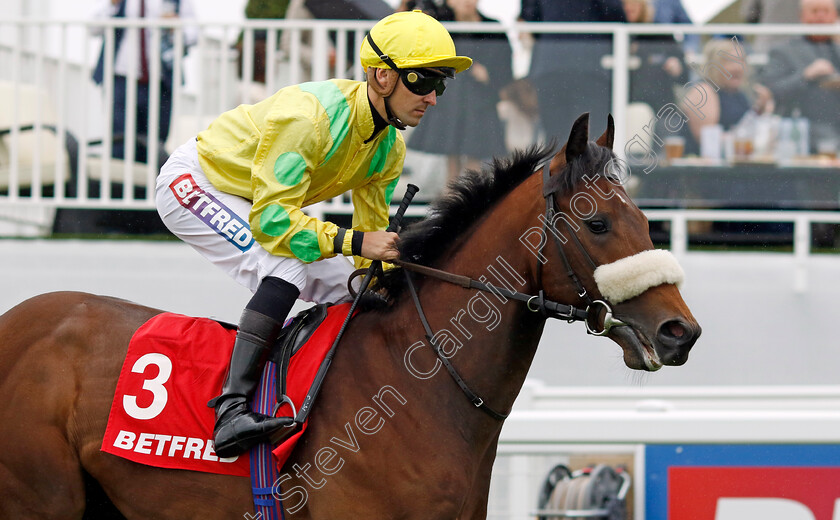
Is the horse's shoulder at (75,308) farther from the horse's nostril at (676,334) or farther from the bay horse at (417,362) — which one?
the horse's nostril at (676,334)

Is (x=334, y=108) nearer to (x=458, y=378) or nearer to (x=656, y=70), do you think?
(x=458, y=378)

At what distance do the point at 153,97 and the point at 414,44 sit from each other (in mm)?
2938

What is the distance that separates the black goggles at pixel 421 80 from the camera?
8.77 ft

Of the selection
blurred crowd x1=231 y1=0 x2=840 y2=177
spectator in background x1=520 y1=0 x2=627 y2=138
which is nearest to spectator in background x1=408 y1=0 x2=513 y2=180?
blurred crowd x1=231 y1=0 x2=840 y2=177

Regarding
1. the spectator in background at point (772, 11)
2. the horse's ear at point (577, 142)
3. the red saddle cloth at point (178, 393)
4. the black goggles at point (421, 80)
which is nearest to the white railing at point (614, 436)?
the red saddle cloth at point (178, 393)

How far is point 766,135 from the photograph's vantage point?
521 cm

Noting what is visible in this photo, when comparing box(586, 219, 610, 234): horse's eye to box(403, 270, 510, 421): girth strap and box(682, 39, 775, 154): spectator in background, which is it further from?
box(682, 39, 775, 154): spectator in background

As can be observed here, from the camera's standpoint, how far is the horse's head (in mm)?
2352

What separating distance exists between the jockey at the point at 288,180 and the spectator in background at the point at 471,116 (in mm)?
2201

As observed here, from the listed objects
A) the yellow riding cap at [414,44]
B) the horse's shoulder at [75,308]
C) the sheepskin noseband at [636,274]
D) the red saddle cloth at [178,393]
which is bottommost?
the red saddle cloth at [178,393]

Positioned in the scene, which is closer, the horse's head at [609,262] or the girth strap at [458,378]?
Result: the horse's head at [609,262]

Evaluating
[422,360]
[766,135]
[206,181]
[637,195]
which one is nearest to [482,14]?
[637,195]

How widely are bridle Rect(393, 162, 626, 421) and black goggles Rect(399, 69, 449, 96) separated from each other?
40 cm

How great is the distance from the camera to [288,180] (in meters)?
2.61
